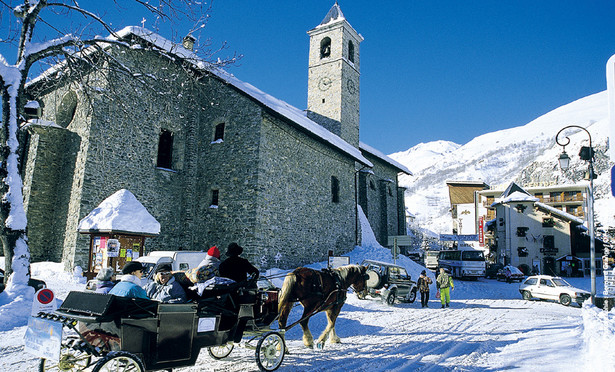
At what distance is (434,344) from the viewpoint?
778cm

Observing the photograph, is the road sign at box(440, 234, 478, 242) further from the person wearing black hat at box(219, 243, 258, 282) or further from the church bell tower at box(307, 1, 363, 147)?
the person wearing black hat at box(219, 243, 258, 282)

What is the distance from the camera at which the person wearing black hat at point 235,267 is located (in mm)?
6363

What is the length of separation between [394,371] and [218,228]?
12.8 m

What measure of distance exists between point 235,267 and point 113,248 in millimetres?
8078

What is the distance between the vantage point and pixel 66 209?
50.1ft

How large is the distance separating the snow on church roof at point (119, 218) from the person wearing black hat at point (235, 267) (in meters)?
8.24

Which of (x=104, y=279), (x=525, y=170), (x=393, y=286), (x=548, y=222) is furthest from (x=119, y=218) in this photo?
(x=525, y=170)

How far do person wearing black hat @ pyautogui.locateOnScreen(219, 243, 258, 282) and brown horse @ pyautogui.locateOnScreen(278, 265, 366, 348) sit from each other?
91 centimetres

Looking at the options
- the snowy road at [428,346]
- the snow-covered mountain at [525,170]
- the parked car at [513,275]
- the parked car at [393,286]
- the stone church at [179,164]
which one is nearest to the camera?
the snowy road at [428,346]

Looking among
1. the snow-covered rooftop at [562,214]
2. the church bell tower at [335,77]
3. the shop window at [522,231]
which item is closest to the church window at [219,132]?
the church bell tower at [335,77]

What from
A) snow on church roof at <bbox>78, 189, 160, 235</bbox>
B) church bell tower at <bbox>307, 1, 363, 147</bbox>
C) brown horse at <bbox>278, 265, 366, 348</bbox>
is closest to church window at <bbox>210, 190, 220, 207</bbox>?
snow on church roof at <bbox>78, 189, 160, 235</bbox>

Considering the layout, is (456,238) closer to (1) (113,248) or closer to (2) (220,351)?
(1) (113,248)

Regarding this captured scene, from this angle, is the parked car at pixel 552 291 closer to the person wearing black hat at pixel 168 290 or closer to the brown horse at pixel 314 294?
the brown horse at pixel 314 294

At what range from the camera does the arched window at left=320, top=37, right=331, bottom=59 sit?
105ft
